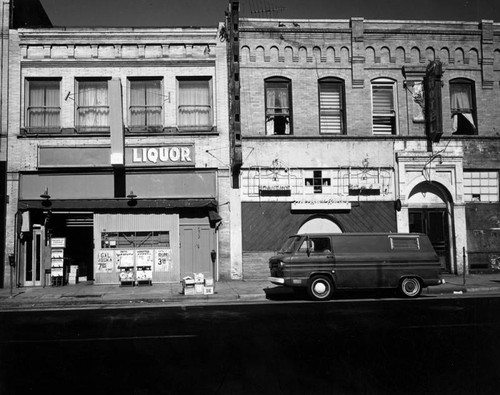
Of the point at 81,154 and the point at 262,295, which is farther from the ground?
the point at 81,154

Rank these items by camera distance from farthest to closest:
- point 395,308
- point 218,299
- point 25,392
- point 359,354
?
1. point 218,299
2. point 395,308
3. point 359,354
4. point 25,392

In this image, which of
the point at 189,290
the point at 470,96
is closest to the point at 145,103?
the point at 189,290

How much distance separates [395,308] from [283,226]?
7821 millimetres

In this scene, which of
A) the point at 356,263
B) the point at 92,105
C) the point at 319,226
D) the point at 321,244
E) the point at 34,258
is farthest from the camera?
the point at 319,226

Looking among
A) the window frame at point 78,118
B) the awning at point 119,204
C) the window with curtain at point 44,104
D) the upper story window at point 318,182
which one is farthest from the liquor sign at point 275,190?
the window with curtain at point 44,104

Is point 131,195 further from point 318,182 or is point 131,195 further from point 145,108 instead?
point 318,182

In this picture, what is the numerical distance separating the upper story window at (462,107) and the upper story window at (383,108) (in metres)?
2.58

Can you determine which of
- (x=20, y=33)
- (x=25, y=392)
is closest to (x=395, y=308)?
(x=25, y=392)

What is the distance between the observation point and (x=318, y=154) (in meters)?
19.6

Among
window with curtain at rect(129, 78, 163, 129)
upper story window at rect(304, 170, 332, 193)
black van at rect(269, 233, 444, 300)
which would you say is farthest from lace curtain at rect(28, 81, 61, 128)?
black van at rect(269, 233, 444, 300)

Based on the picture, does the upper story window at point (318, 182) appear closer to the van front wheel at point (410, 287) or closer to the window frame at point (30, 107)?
the van front wheel at point (410, 287)

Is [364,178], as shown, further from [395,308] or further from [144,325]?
[144,325]

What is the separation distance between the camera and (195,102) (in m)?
19.8

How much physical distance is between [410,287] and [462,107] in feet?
32.0
